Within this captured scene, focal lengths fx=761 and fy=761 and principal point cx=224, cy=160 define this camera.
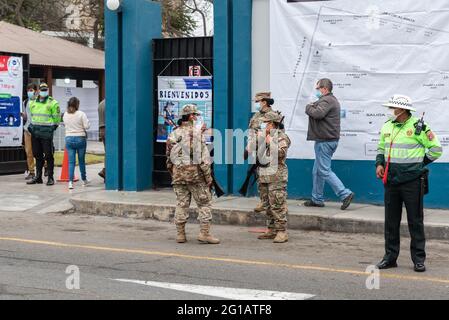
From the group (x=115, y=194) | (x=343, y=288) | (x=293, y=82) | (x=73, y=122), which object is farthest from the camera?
(x=73, y=122)

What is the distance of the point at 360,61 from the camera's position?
1186 cm

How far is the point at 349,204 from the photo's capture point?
11.6 m

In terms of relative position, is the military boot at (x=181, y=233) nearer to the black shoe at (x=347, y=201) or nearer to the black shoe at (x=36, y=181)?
the black shoe at (x=347, y=201)

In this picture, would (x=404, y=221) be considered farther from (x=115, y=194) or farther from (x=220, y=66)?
(x=115, y=194)

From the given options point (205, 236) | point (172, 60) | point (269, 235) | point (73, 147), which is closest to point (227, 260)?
point (205, 236)

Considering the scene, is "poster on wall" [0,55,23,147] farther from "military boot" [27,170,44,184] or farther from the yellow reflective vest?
the yellow reflective vest

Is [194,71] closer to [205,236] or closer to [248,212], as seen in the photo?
[248,212]

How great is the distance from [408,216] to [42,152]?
30.4 feet

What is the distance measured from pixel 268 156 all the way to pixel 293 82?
9.56ft

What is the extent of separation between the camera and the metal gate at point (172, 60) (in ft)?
44.1

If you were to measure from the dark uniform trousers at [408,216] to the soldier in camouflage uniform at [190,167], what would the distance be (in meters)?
2.47

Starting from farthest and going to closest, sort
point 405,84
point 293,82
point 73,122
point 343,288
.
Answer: point 73,122 → point 293,82 → point 405,84 → point 343,288

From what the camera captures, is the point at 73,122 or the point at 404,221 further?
the point at 73,122

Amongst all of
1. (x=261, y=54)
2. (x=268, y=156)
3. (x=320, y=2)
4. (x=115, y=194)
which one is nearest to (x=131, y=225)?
(x=115, y=194)
